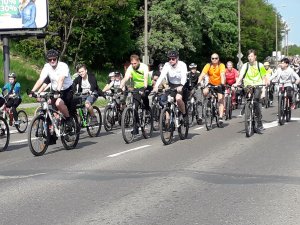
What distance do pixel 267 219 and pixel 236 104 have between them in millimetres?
17916

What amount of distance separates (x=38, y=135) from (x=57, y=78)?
1.13 metres

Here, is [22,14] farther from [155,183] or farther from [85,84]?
[155,183]

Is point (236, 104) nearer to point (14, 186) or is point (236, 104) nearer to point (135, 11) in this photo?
point (14, 186)

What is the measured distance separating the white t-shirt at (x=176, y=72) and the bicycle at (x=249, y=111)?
160cm

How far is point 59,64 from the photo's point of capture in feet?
37.8

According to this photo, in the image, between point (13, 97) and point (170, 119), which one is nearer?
point (170, 119)

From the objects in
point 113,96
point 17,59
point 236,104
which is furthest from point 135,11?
point 113,96

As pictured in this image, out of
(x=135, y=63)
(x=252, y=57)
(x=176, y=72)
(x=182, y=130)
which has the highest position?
(x=252, y=57)

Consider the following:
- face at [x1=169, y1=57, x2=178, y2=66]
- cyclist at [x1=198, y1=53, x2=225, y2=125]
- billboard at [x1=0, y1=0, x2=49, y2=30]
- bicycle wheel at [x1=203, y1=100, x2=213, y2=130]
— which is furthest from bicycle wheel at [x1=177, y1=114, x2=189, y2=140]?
billboard at [x1=0, y1=0, x2=49, y2=30]

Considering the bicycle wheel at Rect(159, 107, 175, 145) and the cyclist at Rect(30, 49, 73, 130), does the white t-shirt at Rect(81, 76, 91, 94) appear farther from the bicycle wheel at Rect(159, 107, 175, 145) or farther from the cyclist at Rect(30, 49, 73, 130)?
the cyclist at Rect(30, 49, 73, 130)

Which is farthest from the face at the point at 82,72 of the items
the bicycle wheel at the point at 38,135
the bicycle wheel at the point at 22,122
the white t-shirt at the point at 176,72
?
the bicycle wheel at the point at 38,135

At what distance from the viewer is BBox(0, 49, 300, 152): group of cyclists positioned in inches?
453

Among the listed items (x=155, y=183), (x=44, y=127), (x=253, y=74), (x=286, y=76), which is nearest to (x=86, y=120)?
(x=44, y=127)

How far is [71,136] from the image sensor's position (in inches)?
473
